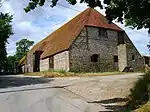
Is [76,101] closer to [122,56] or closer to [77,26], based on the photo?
[77,26]

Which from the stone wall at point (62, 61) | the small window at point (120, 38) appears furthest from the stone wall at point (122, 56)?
the stone wall at point (62, 61)

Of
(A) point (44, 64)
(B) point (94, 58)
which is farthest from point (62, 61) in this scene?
(A) point (44, 64)

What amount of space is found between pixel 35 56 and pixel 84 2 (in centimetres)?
4391

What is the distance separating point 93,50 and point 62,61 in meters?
4.40

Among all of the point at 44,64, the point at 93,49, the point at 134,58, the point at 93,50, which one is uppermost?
the point at 93,49

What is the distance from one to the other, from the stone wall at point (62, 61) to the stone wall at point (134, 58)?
8536mm

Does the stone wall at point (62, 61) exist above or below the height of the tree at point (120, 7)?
below

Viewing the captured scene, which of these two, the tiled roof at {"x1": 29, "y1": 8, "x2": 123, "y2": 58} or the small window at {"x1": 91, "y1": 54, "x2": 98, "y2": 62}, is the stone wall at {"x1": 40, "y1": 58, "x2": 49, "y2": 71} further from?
the small window at {"x1": 91, "y1": 54, "x2": 98, "y2": 62}

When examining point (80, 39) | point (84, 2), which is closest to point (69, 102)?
point (84, 2)

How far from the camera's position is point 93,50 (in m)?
43.7

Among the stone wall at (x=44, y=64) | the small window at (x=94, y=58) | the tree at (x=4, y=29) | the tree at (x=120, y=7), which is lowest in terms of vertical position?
the stone wall at (x=44, y=64)

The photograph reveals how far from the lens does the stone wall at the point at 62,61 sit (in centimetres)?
4175

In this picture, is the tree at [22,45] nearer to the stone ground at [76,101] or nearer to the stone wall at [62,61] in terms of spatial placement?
the stone wall at [62,61]

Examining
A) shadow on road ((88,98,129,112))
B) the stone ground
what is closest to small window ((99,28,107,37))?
the stone ground
